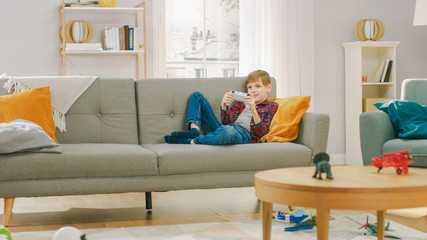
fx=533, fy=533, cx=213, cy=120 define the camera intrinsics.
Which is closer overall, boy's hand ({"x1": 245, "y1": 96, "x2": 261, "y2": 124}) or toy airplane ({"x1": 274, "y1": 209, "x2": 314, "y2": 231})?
toy airplane ({"x1": 274, "y1": 209, "x2": 314, "y2": 231})

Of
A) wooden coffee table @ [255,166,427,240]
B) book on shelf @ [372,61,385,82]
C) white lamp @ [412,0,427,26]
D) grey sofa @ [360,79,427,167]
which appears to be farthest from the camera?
book on shelf @ [372,61,385,82]

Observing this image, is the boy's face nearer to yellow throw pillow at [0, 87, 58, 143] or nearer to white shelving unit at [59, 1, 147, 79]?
yellow throw pillow at [0, 87, 58, 143]

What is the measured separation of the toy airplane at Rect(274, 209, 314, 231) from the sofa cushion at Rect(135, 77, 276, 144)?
0.90m

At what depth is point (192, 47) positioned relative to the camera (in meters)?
4.97

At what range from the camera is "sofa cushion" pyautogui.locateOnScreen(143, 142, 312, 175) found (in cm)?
266

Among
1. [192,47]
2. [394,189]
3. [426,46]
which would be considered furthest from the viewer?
[426,46]

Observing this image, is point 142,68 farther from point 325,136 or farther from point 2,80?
point 325,136

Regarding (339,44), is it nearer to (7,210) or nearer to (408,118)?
(408,118)

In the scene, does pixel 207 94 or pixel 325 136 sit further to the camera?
pixel 207 94

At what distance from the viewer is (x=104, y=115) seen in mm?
3170

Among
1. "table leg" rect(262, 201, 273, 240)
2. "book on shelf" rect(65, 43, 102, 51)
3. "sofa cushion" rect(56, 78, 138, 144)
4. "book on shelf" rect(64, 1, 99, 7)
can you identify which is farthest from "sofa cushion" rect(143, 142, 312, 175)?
"book on shelf" rect(64, 1, 99, 7)

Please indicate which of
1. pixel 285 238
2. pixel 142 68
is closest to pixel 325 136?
pixel 285 238

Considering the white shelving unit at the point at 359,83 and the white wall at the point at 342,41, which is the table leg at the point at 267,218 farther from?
the white wall at the point at 342,41

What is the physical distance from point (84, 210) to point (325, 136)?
1.42 meters
